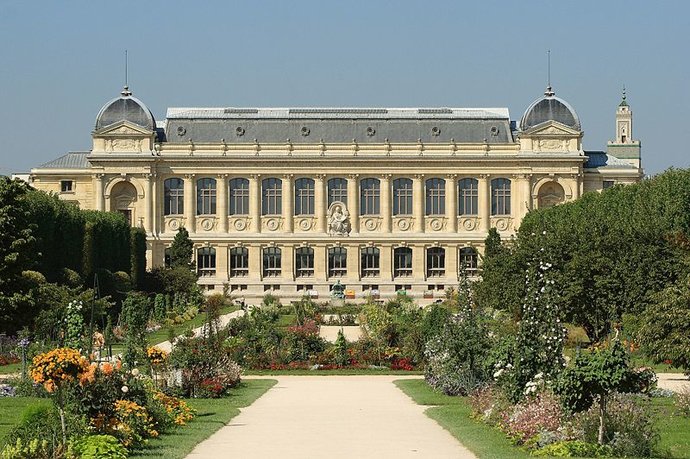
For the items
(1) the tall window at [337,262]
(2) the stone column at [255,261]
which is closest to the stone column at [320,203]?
(1) the tall window at [337,262]

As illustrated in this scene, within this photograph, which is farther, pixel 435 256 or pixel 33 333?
pixel 435 256

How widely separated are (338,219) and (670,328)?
73.6 metres

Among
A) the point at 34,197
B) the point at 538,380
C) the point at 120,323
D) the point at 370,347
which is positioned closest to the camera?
the point at 538,380

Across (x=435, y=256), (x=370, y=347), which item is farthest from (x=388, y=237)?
(x=370, y=347)

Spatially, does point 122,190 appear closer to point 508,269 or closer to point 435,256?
point 435,256

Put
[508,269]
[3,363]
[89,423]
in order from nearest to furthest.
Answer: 1. [89,423]
2. [3,363]
3. [508,269]

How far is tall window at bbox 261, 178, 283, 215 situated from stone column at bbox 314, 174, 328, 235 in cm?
228

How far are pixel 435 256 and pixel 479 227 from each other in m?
3.42

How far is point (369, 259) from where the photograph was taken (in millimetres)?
109062

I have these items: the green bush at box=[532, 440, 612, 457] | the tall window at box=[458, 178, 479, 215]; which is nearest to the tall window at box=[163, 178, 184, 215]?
the tall window at box=[458, 178, 479, 215]

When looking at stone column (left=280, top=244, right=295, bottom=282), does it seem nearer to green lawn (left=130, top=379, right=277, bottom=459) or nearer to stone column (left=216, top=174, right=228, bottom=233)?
stone column (left=216, top=174, right=228, bottom=233)

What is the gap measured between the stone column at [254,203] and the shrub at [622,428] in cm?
8468

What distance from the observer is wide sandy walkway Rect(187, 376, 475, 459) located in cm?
2416

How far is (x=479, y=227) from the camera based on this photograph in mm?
108562
